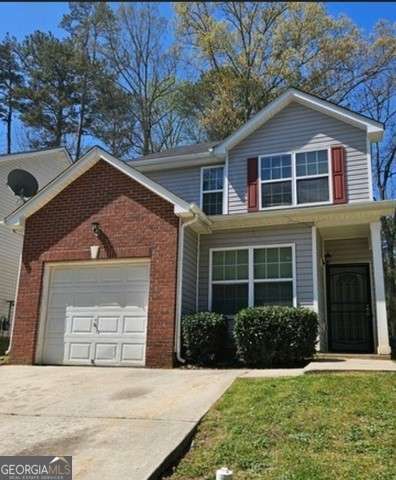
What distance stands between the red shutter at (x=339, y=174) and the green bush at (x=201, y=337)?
423 cm

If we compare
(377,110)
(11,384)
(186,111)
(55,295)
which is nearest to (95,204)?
(55,295)

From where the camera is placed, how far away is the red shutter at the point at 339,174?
1148cm

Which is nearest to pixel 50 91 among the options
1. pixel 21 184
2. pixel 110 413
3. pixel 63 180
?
pixel 21 184

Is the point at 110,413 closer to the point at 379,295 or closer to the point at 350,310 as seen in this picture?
the point at 379,295

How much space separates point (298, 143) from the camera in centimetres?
1248

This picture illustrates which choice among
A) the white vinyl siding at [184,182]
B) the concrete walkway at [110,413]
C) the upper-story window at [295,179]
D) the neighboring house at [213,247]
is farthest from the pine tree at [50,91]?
the concrete walkway at [110,413]

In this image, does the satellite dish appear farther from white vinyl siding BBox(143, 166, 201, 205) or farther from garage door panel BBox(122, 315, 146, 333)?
garage door panel BBox(122, 315, 146, 333)

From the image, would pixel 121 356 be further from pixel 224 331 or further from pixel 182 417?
pixel 182 417

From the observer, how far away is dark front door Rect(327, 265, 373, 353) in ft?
39.1

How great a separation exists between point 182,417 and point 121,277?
5.74m

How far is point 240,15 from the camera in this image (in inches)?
903

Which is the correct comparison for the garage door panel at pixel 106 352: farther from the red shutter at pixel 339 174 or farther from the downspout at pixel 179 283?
the red shutter at pixel 339 174

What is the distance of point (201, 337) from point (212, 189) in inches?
192

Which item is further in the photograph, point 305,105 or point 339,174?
point 305,105
